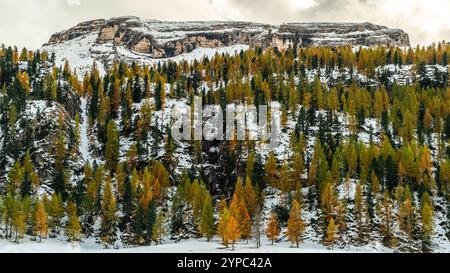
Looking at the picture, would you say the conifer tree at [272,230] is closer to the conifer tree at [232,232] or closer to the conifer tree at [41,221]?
the conifer tree at [232,232]

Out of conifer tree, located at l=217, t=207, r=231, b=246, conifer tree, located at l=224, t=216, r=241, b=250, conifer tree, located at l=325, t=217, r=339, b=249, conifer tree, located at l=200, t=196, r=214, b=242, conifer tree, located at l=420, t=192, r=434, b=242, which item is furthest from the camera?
conifer tree, located at l=200, t=196, r=214, b=242

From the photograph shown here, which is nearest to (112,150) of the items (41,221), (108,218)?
(108,218)

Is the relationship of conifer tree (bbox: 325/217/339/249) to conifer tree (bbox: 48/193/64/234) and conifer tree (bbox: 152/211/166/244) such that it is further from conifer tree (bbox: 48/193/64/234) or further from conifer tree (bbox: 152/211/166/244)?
conifer tree (bbox: 48/193/64/234)

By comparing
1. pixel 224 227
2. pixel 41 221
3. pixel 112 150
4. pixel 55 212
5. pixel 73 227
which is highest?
pixel 112 150

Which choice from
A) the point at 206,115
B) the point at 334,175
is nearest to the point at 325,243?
the point at 334,175

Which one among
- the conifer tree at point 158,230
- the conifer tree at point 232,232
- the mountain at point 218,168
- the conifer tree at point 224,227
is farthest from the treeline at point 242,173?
the conifer tree at point 158,230

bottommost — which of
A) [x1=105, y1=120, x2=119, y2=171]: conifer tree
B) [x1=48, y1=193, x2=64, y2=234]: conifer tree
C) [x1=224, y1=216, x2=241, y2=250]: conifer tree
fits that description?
[x1=224, y1=216, x2=241, y2=250]: conifer tree

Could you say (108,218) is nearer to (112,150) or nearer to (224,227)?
(224,227)

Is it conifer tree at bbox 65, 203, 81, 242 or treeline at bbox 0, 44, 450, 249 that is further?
treeline at bbox 0, 44, 450, 249

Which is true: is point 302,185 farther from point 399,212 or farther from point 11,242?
point 11,242

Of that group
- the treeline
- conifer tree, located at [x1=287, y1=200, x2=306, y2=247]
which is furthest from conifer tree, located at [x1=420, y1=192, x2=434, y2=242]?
conifer tree, located at [x1=287, y1=200, x2=306, y2=247]
